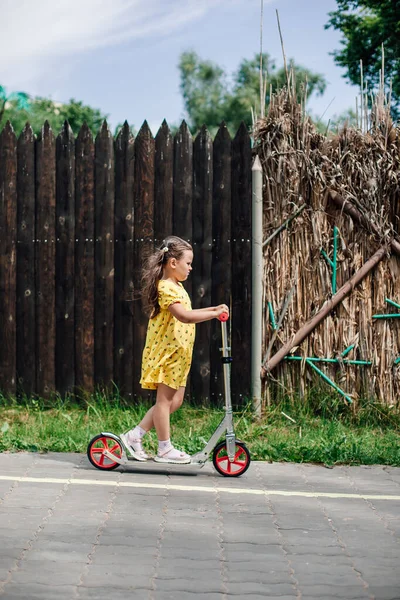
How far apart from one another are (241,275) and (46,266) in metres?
1.71

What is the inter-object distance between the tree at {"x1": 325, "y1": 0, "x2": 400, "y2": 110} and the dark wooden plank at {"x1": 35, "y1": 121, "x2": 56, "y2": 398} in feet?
56.4

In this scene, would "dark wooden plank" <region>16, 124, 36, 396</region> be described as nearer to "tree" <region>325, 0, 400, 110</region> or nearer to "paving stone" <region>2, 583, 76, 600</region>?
"paving stone" <region>2, 583, 76, 600</region>

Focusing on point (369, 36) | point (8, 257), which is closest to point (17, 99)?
point (369, 36)

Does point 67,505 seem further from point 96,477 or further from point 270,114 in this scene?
point 270,114

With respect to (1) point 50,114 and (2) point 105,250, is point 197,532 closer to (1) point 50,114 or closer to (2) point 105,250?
(2) point 105,250

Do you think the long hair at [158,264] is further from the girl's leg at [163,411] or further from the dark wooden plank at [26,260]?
the dark wooden plank at [26,260]

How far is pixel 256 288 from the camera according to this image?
7359mm

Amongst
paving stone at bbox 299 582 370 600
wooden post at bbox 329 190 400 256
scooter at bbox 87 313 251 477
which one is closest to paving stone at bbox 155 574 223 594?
paving stone at bbox 299 582 370 600

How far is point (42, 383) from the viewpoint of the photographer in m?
7.70

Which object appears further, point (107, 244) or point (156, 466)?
point (107, 244)

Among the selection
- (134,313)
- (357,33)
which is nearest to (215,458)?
(134,313)

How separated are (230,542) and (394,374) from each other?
11.4ft

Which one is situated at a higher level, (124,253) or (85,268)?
(124,253)

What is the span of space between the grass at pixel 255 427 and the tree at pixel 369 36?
17.4 metres
